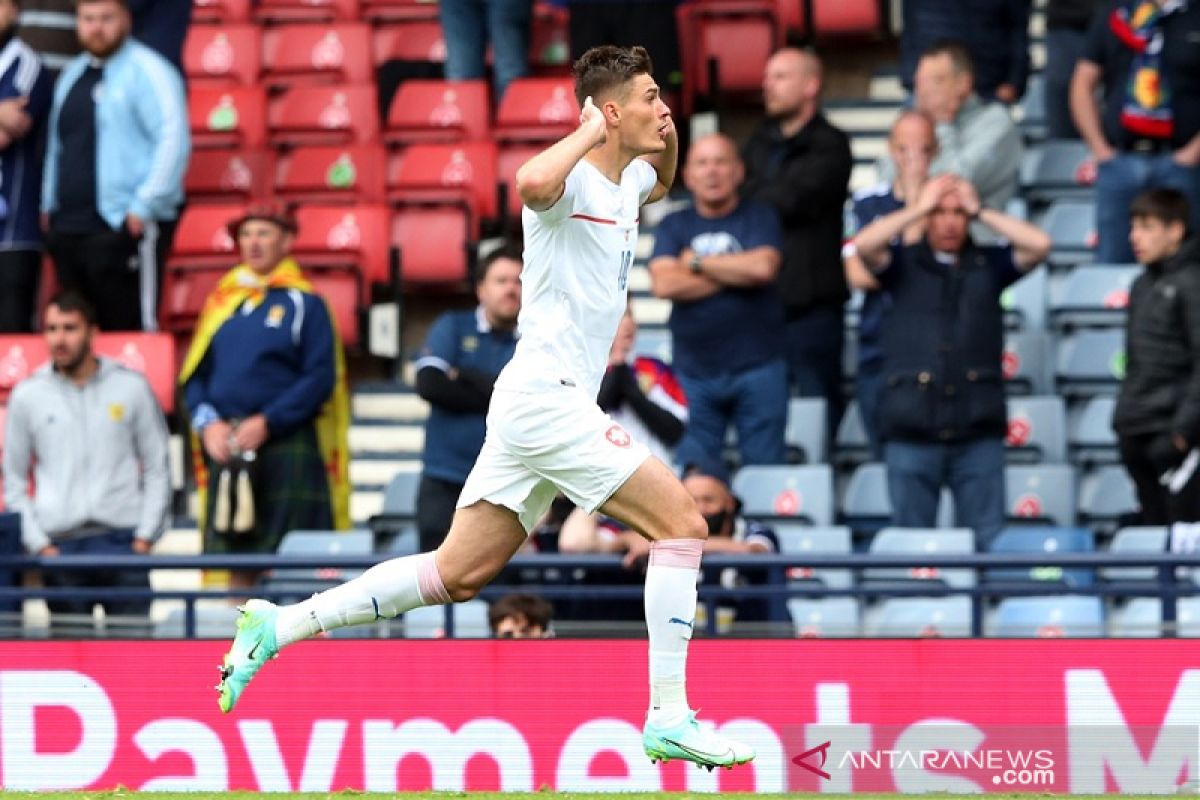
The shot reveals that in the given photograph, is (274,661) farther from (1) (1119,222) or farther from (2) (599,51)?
(1) (1119,222)

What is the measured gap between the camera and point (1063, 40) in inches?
502

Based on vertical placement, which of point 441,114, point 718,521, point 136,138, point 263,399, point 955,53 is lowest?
point 718,521

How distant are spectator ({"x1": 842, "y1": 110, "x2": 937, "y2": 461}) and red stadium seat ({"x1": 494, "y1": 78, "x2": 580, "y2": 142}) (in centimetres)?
206

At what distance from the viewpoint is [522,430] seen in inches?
264

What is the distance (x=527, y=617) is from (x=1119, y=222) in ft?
14.6

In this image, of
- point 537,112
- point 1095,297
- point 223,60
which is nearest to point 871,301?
point 1095,297

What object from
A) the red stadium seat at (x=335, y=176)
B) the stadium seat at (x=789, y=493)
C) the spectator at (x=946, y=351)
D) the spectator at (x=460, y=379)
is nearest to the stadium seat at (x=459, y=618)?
the spectator at (x=460, y=379)

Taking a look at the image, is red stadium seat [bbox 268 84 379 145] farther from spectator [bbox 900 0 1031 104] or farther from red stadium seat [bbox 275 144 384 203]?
spectator [bbox 900 0 1031 104]

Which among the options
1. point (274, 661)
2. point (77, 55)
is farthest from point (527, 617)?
point (77, 55)

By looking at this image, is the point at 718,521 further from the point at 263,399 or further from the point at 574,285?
the point at 574,285

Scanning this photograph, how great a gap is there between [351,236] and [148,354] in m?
1.41

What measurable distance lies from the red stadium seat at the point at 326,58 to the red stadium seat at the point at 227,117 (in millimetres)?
322

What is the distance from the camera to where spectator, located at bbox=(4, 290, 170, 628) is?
408 inches

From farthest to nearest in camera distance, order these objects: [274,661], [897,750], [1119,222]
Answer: [1119,222] → [274,661] → [897,750]
